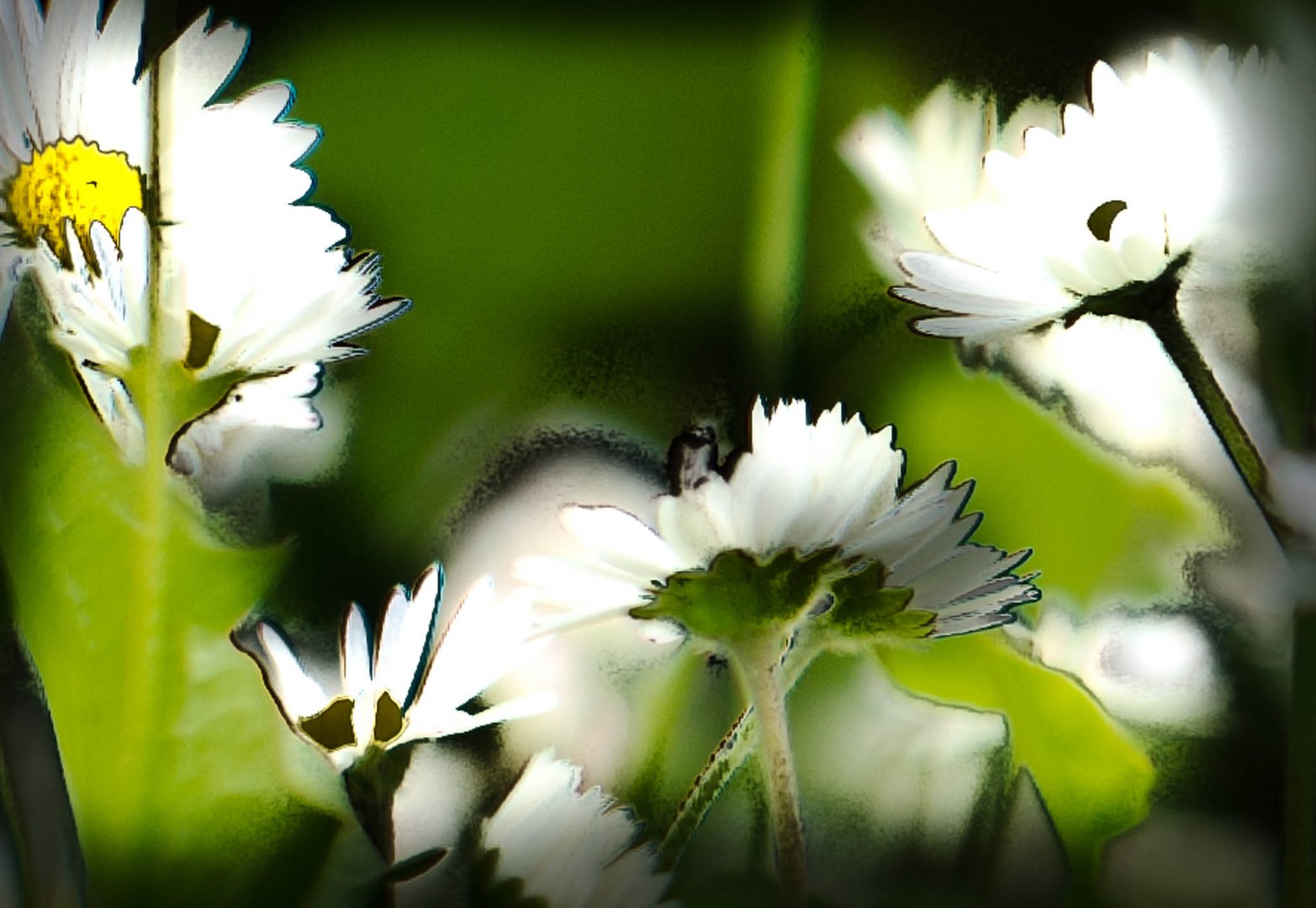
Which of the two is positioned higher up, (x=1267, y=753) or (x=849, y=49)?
(x=849, y=49)

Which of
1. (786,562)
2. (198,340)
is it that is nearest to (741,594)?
(786,562)

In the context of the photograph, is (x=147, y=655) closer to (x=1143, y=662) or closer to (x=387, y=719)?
(x=387, y=719)

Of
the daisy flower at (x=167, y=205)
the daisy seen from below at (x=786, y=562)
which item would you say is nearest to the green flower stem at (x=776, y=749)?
the daisy seen from below at (x=786, y=562)

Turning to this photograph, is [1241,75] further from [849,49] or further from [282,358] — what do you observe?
[282,358]

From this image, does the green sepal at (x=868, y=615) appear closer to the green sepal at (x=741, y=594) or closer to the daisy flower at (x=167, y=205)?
the green sepal at (x=741, y=594)

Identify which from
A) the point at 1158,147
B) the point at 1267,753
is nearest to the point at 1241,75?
the point at 1158,147
